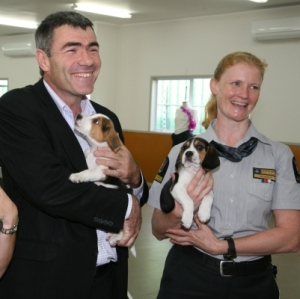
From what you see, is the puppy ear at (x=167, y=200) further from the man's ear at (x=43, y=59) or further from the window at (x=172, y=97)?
the window at (x=172, y=97)

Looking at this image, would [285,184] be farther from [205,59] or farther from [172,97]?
[172,97]

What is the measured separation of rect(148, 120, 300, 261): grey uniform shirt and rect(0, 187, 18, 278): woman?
104cm

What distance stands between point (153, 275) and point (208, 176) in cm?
353

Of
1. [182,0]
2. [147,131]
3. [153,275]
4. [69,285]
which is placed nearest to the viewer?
[69,285]

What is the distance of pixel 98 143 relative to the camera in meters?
2.54

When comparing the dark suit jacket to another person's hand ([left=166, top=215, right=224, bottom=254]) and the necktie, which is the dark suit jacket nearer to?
another person's hand ([left=166, top=215, right=224, bottom=254])

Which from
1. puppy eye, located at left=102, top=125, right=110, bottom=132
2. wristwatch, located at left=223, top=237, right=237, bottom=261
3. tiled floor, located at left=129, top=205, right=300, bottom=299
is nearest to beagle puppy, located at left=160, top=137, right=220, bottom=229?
wristwatch, located at left=223, top=237, right=237, bottom=261

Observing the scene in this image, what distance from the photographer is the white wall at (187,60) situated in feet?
32.6

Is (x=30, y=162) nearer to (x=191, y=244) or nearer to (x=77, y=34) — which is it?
(x=77, y=34)

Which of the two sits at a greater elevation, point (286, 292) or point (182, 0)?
point (182, 0)

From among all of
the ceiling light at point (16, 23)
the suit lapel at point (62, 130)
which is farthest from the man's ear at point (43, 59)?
the ceiling light at point (16, 23)

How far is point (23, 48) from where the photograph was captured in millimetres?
14523

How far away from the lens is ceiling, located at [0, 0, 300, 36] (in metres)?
9.89

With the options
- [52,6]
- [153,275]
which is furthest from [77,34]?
[52,6]
